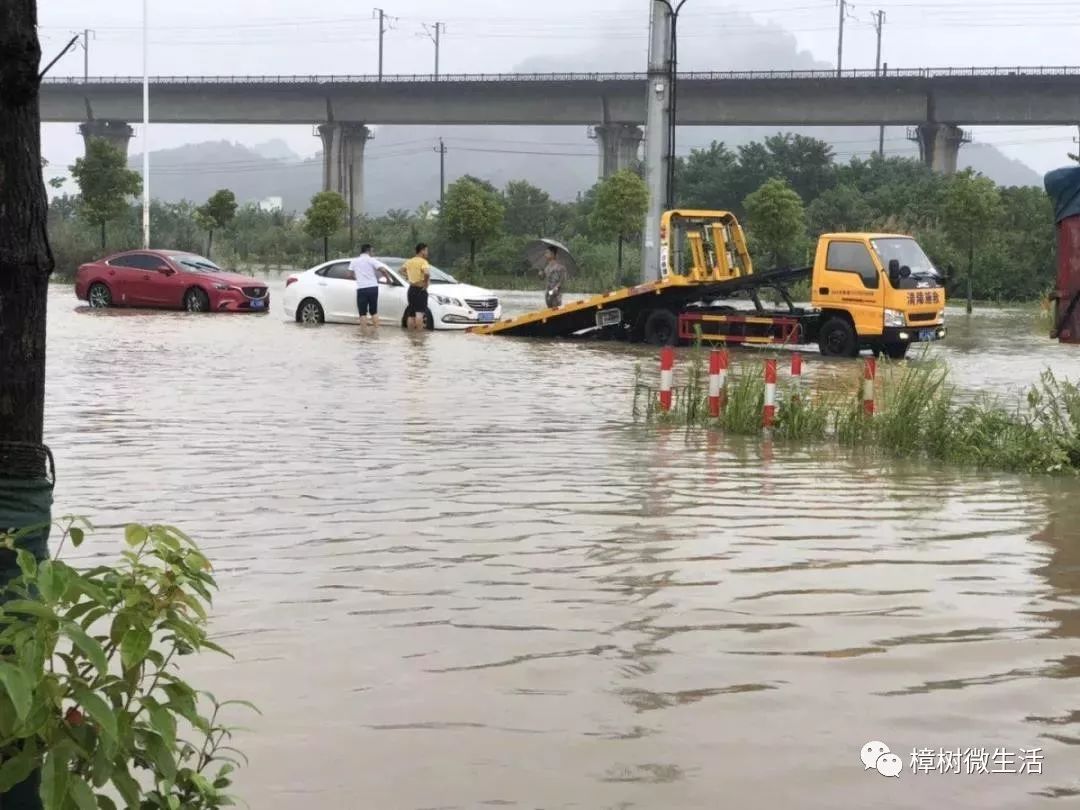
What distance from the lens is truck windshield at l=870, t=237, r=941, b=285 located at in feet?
80.1

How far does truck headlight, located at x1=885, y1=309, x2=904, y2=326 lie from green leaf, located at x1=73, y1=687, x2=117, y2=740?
72.2 ft

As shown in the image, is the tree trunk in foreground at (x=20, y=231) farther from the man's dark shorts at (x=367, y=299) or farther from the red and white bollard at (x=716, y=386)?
the man's dark shorts at (x=367, y=299)

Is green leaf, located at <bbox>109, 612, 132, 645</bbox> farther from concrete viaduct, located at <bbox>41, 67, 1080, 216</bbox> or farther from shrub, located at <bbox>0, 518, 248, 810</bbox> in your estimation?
concrete viaduct, located at <bbox>41, 67, 1080, 216</bbox>

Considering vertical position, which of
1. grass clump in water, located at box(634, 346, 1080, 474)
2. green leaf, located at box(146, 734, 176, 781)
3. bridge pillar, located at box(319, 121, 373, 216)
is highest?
bridge pillar, located at box(319, 121, 373, 216)

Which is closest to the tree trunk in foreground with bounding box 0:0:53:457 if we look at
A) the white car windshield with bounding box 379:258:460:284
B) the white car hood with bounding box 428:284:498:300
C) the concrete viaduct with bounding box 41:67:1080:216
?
the white car hood with bounding box 428:284:498:300

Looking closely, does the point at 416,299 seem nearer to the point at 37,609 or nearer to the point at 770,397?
the point at 770,397

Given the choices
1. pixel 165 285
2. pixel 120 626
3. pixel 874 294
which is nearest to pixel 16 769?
pixel 120 626

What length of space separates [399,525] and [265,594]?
6.17 ft

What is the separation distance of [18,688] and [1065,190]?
40.8ft

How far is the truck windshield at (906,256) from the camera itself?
80.1 ft

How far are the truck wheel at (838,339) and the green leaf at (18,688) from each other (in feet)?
73.4

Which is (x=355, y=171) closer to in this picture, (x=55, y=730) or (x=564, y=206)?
(x=564, y=206)

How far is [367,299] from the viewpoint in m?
28.2

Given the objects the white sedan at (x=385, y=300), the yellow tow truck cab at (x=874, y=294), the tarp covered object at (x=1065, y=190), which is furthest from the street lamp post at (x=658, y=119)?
the tarp covered object at (x=1065, y=190)
